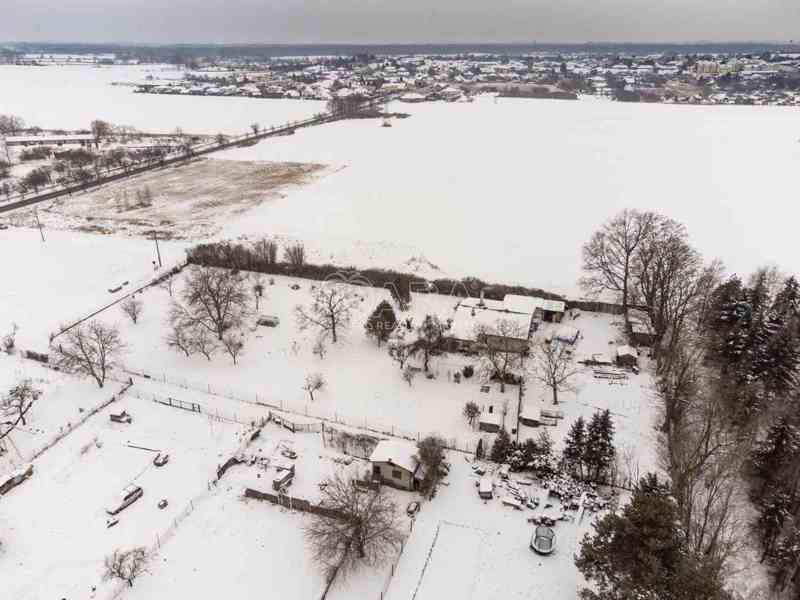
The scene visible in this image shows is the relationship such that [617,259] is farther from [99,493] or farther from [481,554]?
[99,493]

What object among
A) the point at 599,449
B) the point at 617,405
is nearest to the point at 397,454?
the point at 599,449

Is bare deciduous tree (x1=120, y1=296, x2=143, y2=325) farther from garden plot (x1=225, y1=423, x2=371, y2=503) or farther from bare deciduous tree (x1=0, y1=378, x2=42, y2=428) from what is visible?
garden plot (x1=225, y1=423, x2=371, y2=503)

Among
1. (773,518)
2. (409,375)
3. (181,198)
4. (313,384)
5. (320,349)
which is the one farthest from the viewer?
(181,198)

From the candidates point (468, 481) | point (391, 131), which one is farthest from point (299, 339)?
point (391, 131)

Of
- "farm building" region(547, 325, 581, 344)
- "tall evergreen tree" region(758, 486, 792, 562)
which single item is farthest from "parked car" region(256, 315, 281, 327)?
"tall evergreen tree" region(758, 486, 792, 562)

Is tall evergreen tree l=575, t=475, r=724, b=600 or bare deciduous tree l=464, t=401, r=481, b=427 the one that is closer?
tall evergreen tree l=575, t=475, r=724, b=600

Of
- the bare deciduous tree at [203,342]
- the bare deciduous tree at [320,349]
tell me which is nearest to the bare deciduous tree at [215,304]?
the bare deciduous tree at [203,342]

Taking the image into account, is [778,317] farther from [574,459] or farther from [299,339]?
[299,339]
